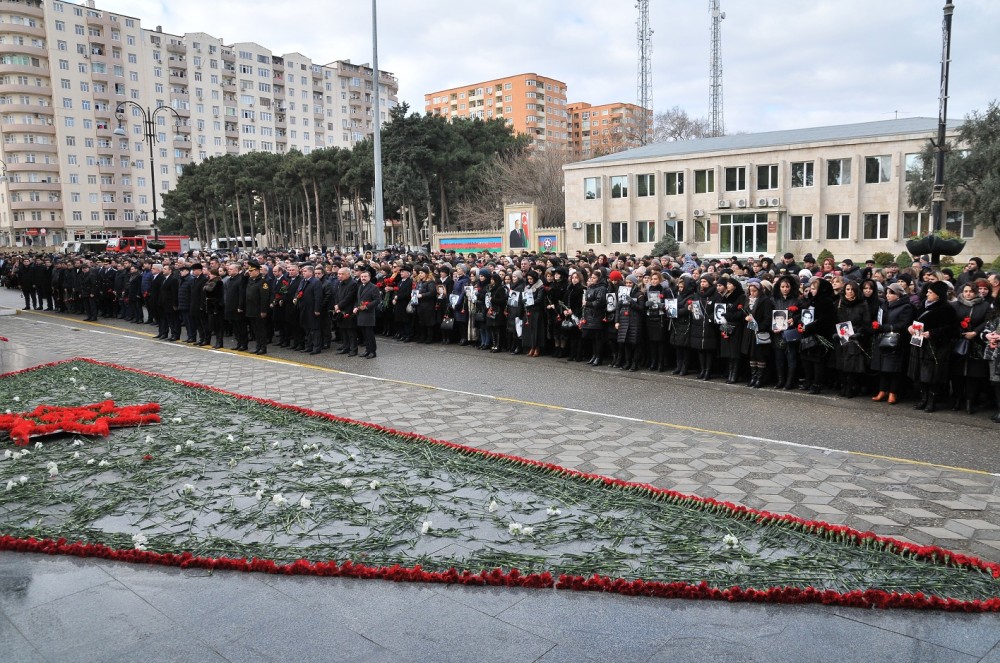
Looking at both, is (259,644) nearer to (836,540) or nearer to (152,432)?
(836,540)

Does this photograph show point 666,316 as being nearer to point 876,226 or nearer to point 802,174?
point 876,226

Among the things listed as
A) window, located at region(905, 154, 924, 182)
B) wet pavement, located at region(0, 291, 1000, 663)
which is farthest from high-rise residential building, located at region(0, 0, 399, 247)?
wet pavement, located at region(0, 291, 1000, 663)

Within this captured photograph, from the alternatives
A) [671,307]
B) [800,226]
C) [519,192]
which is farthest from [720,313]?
[519,192]

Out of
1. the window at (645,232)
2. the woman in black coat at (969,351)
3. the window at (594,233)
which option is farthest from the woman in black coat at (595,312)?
the window at (594,233)

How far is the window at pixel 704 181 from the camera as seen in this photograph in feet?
156

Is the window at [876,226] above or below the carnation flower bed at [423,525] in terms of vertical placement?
above

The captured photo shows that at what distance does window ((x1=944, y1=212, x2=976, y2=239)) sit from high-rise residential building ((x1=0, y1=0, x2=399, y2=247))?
69881mm

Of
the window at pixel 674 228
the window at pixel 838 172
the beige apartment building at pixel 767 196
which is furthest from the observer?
the window at pixel 674 228

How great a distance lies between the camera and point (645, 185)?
50469 mm

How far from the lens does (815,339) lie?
1051 cm

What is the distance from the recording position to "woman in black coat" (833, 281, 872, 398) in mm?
10023

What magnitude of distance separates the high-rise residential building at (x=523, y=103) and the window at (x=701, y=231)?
3743 inches

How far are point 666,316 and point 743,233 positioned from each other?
3722cm

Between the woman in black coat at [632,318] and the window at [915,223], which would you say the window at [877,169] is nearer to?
the window at [915,223]
